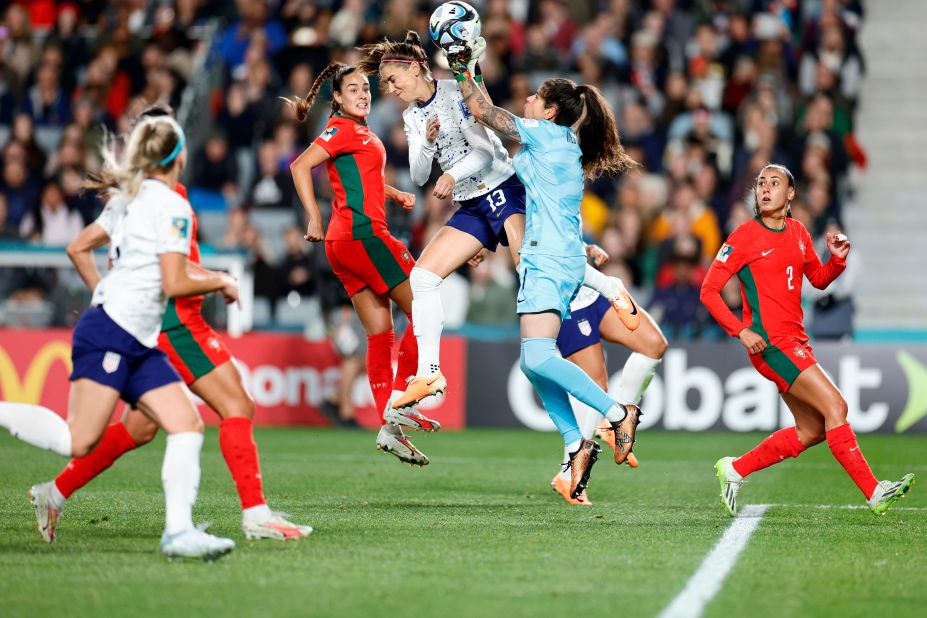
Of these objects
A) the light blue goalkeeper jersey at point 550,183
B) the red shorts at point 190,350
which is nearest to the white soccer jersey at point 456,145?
the light blue goalkeeper jersey at point 550,183

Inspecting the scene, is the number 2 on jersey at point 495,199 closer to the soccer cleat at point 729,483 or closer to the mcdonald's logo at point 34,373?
the soccer cleat at point 729,483

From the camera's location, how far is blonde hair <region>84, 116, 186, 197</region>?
6.30 m

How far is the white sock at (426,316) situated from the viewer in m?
8.70

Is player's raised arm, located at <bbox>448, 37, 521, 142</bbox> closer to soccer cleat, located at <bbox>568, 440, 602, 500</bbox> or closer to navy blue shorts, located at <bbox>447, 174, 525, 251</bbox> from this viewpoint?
navy blue shorts, located at <bbox>447, 174, 525, 251</bbox>

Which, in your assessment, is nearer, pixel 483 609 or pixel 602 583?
pixel 483 609

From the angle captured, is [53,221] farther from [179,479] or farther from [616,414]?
[179,479]

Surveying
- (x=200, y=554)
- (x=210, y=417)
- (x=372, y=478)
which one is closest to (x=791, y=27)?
(x=210, y=417)

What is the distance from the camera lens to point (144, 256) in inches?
245

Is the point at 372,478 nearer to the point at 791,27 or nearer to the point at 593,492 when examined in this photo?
the point at 593,492

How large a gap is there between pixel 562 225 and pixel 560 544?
2006 mm

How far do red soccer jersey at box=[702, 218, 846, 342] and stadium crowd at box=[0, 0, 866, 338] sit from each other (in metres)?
7.36

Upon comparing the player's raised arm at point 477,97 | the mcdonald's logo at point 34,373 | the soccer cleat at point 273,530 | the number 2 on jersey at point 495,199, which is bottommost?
the mcdonald's logo at point 34,373

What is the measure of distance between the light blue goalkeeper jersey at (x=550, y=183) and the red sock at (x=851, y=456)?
1810 mm

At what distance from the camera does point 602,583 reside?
5789 mm
